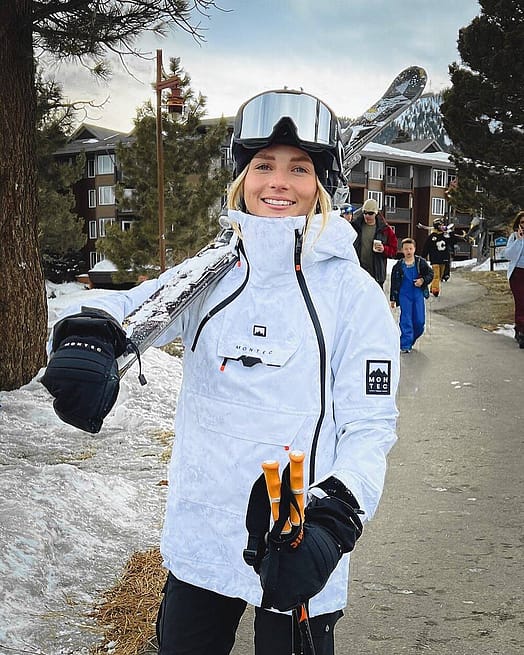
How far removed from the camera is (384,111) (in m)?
5.60

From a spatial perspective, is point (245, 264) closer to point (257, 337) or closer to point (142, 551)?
point (257, 337)

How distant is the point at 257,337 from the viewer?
199 centimetres

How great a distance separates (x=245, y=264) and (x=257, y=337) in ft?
0.82

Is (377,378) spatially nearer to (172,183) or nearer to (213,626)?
(213,626)

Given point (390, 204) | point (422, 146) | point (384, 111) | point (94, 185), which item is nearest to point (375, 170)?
point (390, 204)

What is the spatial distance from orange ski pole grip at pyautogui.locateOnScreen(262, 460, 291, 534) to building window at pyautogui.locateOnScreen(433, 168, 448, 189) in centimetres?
6354

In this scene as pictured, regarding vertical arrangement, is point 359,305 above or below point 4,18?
below

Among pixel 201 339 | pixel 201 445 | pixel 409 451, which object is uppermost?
pixel 201 339

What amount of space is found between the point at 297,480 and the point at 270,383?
0.53m

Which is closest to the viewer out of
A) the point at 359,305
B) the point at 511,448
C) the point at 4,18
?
the point at 359,305

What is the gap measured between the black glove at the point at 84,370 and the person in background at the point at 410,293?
919 centimetres

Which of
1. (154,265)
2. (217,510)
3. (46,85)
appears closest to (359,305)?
(217,510)

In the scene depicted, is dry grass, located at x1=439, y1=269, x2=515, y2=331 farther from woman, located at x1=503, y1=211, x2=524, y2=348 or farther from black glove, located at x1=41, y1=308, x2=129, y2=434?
black glove, located at x1=41, y1=308, x2=129, y2=434

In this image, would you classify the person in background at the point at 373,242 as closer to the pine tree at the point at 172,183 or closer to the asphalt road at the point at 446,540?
the asphalt road at the point at 446,540
